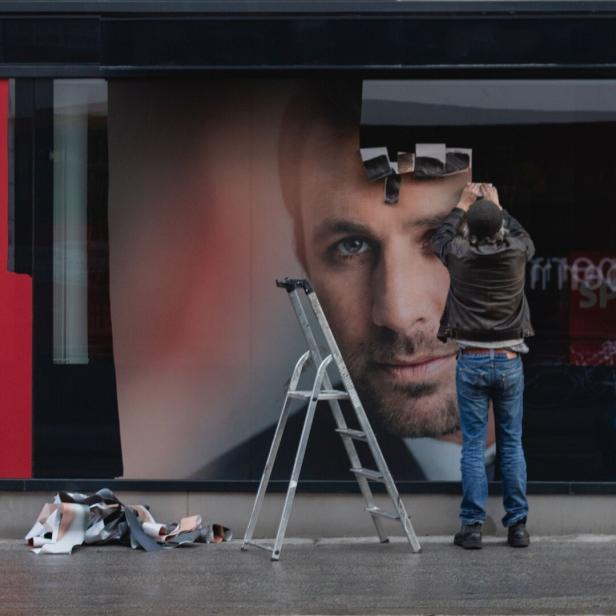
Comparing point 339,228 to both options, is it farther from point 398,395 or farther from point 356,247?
point 398,395

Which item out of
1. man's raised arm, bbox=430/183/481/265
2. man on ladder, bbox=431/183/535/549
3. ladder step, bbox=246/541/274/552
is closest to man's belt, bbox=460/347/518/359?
man on ladder, bbox=431/183/535/549

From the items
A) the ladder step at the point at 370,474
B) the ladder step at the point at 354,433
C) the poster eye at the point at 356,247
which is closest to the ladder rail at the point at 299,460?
the ladder step at the point at 354,433

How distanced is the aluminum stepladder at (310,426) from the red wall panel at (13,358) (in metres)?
1.58

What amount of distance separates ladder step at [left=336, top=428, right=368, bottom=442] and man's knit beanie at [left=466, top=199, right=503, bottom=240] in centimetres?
131

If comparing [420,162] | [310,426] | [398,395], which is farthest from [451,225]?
[310,426]

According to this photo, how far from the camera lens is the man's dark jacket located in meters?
8.88

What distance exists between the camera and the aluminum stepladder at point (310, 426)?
8773mm

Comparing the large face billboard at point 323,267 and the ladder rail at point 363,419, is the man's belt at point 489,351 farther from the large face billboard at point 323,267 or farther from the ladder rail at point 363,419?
the ladder rail at point 363,419

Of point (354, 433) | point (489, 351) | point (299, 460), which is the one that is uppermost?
point (489, 351)

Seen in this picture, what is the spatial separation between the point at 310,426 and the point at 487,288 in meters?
1.28

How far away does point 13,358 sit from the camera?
9602 millimetres

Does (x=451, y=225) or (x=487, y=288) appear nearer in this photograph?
(x=487, y=288)

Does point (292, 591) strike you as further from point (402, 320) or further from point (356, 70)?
point (356, 70)

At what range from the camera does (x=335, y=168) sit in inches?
380
